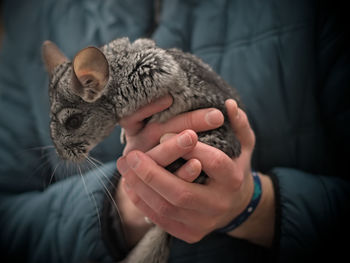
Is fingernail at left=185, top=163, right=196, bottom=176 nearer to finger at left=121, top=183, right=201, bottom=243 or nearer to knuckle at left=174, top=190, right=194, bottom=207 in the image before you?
knuckle at left=174, top=190, right=194, bottom=207

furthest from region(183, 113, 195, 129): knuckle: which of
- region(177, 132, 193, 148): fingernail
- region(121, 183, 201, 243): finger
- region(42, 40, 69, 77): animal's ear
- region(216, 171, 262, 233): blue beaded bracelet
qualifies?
region(42, 40, 69, 77): animal's ear

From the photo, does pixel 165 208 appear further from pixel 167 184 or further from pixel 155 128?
pixel 155 128

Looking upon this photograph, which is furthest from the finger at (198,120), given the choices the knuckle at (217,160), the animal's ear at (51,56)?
the animal's ear at (51,56)

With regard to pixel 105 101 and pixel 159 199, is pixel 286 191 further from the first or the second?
pixel 105 101

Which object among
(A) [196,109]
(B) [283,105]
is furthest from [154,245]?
(B) [283,105]

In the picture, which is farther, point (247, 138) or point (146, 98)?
point (247, 138)

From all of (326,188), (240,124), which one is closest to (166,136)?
(240,124)
